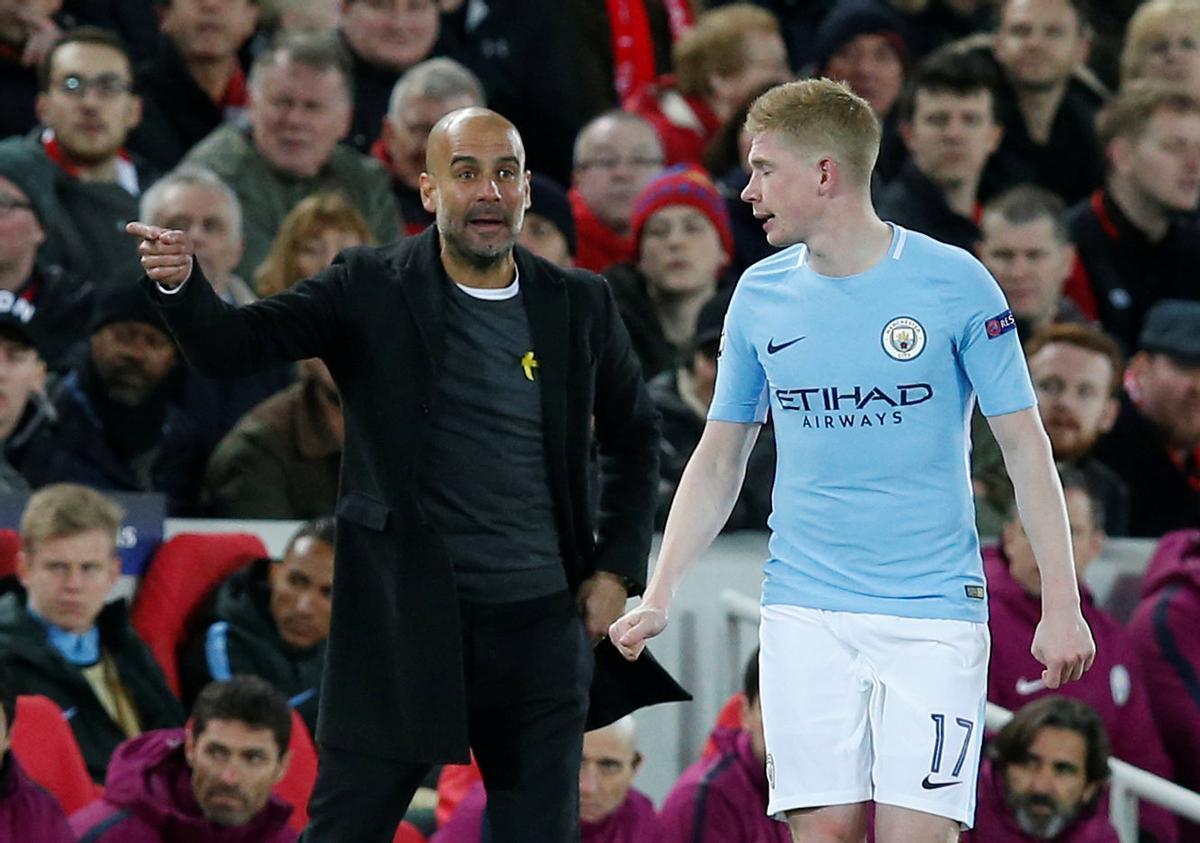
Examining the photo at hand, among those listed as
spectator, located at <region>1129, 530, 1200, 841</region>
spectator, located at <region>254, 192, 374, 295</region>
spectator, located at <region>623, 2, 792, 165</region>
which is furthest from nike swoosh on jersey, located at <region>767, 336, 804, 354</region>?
spectator, located at <region>623, 2, 792, 165</region>

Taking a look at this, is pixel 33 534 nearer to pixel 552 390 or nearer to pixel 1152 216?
pixel 552 390

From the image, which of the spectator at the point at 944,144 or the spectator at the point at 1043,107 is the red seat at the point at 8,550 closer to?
A: the spectator at the point at 944,144

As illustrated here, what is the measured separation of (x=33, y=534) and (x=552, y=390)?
8.84ft

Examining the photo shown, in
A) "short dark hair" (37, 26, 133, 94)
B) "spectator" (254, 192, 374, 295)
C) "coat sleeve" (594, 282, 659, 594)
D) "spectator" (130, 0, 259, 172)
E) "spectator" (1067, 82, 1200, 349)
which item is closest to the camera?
"coat sleeve" (594, 282, 659, 594)

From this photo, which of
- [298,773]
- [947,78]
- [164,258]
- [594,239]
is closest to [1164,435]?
[947,78]

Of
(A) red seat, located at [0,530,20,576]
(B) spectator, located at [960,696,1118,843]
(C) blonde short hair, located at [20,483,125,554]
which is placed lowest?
(B) spectator, located at [960,696,1118,843]

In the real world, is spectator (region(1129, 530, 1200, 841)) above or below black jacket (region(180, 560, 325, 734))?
below

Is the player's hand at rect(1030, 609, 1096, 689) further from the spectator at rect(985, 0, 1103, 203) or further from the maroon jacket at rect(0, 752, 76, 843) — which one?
the spectator at rect(985, 0, 1103, 203)

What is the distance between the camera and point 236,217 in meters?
8.82

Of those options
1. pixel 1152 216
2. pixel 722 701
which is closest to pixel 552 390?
pixel 722 701

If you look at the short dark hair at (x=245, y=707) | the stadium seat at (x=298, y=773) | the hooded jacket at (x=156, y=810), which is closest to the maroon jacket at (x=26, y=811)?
the hooded jacket at (x=156, y=810)

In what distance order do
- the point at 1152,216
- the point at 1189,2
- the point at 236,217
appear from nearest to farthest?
the point at 236,217, the point at 1152,216, the point at 1189,2

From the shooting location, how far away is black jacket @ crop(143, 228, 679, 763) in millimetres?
4988

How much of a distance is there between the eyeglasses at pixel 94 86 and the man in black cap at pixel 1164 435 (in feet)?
12.9
